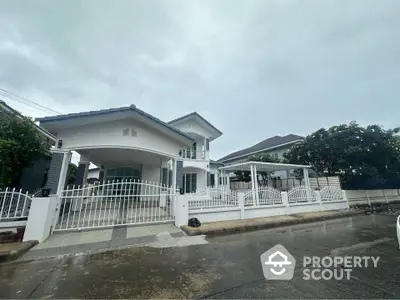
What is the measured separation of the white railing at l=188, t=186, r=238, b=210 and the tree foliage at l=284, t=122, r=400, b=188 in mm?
9521

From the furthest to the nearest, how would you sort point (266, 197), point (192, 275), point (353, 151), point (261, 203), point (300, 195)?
1. point (353, 151)
2. point (300, 195)
3. point (266, 197)
4. point (261, 203)
5. point (192, 275)

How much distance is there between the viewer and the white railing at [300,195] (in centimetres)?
957

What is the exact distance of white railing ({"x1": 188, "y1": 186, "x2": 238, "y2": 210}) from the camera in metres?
7.27

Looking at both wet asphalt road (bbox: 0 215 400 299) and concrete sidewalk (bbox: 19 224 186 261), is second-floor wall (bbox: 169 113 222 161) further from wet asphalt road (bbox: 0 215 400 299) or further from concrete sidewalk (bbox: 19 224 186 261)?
wet asphalt road (bbox: 0 215 400 299)

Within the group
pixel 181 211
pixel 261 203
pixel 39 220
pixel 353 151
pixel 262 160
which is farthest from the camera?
pixel 262 160

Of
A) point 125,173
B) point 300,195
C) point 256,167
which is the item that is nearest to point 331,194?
point 300,195

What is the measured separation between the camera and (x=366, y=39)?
332 inches

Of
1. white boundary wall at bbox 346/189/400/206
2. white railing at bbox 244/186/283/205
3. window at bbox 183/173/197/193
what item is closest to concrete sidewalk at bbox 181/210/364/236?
white railing at bbox 244/186/283/205

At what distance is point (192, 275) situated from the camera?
312cm

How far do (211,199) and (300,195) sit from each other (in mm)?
5836

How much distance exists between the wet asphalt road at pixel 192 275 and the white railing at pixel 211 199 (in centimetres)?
241

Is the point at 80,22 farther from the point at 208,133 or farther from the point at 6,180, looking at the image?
the point at 208,133

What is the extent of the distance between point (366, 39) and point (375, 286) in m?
10.9

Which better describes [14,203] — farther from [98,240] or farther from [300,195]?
[300,195]
